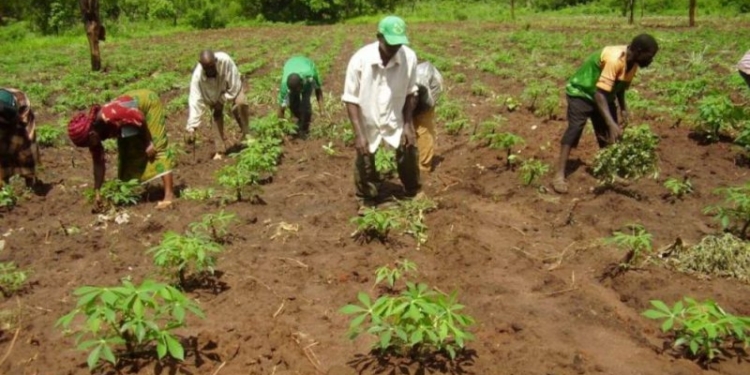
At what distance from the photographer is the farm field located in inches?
125

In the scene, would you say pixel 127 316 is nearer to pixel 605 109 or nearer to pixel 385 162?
pixel 385 162

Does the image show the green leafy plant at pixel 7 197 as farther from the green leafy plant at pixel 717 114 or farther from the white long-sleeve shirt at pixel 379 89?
the green leafy plant at pixel 717 114

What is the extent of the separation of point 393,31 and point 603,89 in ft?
6.63

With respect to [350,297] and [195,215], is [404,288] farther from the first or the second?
[195,215]

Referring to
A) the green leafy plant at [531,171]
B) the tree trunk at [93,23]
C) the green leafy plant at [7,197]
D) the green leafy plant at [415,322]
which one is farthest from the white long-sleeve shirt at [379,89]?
the tree trunk at [93,23]

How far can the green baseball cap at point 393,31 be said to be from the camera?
445 centimetres

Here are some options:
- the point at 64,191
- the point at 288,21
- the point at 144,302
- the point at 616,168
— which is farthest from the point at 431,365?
the point at 288,21

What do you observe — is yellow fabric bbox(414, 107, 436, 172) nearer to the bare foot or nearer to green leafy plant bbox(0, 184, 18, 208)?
the bare foot

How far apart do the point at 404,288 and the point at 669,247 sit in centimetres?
188

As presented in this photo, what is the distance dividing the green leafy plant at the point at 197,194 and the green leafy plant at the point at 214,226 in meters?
0.76

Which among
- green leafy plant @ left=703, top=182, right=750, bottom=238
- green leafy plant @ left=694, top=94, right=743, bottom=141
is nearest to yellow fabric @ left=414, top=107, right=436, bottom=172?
green leafy plant @ left=703, top=182, right=750, bottom=238

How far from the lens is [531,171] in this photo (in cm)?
581

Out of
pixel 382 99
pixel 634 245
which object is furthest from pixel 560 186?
pixel 382 99

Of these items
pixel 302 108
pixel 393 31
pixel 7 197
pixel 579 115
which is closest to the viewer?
pixel 393 31
